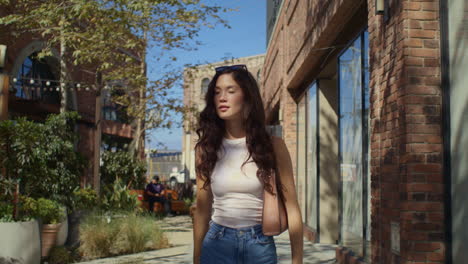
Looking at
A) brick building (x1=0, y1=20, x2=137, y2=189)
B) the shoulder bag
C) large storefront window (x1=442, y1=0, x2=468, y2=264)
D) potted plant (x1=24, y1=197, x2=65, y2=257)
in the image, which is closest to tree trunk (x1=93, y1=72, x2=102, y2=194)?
brick building (x1=0, y1=20, x2=137, y2=189)

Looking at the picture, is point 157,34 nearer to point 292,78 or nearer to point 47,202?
point 292,78

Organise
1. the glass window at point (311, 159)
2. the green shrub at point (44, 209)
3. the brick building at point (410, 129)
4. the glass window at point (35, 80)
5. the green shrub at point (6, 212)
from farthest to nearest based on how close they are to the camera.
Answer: the glass window at point (35, 80) < the glass window at point (311, 159) < the green shrub at point (44, 209) < the green shrub at point (6, 212) < the brick building at point (410, 129)

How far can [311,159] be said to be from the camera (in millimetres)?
12336

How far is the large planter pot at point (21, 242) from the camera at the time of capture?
289 inches

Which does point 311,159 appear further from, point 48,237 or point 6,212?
point 6,212

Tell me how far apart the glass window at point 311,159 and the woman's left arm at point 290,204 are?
926 cm

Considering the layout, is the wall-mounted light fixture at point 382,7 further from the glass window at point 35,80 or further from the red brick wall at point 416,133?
the glass window at point 35,80

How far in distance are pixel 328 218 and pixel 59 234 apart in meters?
5.29

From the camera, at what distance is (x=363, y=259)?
7.40 meters

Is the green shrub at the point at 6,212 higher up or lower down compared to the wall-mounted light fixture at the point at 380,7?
lower down

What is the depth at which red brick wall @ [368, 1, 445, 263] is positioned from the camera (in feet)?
15.1

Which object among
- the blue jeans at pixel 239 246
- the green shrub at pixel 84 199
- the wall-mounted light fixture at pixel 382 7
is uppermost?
the wall-mounted light fixture at pixel 382 7

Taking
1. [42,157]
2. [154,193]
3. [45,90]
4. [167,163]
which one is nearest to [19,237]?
[42,157]

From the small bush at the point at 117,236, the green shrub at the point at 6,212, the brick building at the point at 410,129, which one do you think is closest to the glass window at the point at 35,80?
the small bush at the point at 117,236
